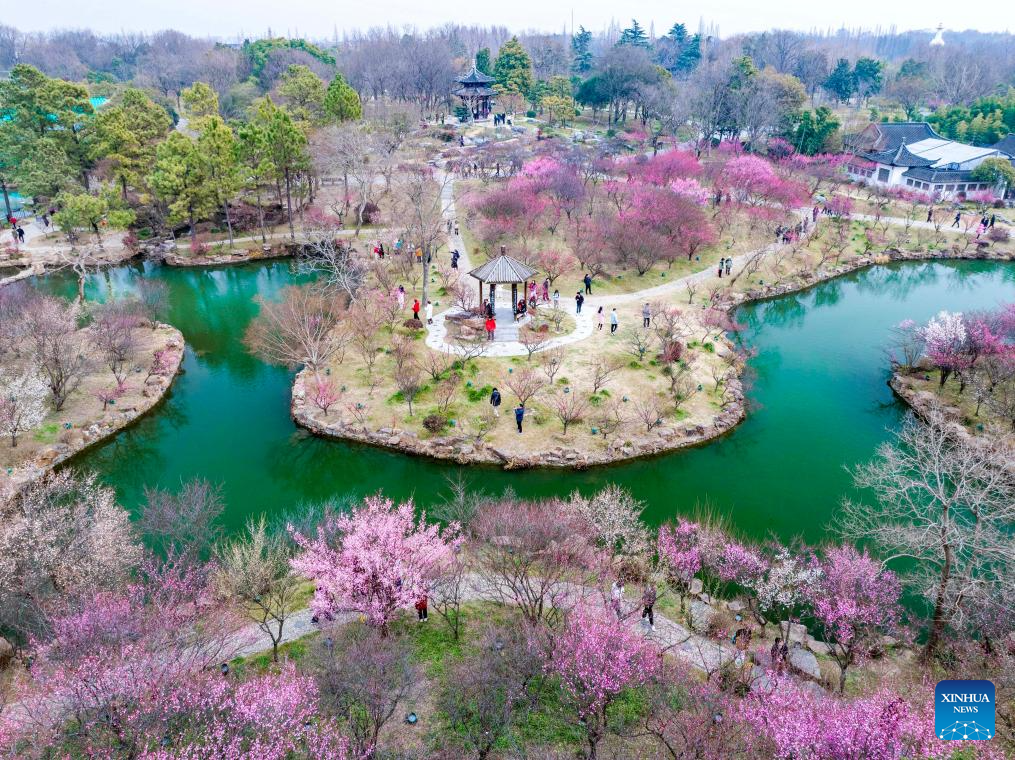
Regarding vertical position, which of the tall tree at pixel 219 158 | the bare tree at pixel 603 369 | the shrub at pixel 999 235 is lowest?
the bare tree at pixel 603 369

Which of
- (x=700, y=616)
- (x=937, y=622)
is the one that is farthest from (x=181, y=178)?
(x=937, y=622)

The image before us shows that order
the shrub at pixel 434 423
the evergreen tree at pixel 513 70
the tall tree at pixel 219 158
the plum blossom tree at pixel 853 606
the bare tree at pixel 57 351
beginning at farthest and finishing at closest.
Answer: the evergreen tree at pixel 513 70
the tall tree at pixel 219 158
the bare tree at pixel 57 351
the shrub at pixel 434 423
the plum blossom tree at pixel 853 606

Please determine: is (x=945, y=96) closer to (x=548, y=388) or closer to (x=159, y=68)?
(x=548, y=388)

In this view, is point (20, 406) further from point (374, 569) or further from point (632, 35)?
point (632, 35)

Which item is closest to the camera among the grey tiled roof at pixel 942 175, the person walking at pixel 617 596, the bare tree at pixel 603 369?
the person walking at pixel 617 596

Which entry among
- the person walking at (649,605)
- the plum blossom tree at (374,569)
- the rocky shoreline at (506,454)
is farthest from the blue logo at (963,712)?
the rocky shoreline at (506,454)

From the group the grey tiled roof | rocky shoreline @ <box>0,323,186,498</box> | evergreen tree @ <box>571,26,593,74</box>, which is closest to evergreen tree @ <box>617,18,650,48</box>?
evergreen tree @ <box>571,26,593,74</box>

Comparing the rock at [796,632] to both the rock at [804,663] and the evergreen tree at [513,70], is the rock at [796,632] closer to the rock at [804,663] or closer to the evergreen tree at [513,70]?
the rock at [804,663]
